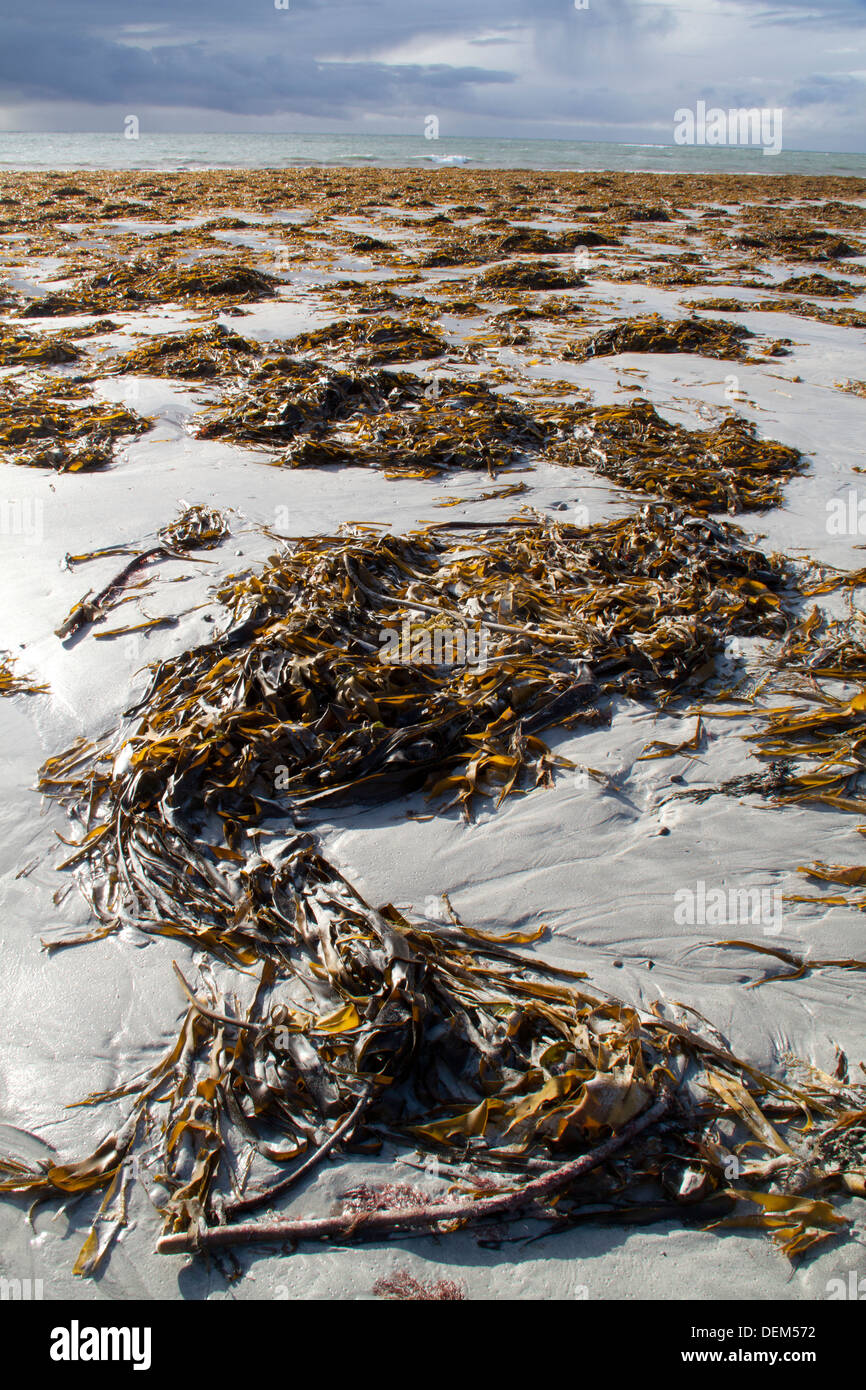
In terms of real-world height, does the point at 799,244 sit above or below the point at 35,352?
above

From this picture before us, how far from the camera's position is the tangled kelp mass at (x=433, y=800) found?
1.53m

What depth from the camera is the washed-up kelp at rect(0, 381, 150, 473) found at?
17.3 ft

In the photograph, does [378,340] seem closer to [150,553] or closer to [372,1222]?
[150,553]

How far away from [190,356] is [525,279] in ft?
17.4

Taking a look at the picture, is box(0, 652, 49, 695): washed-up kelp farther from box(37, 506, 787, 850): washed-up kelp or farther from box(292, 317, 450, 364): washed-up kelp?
box(292, 317, 450, 364): washed-up kelp

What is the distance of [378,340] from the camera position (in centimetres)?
761

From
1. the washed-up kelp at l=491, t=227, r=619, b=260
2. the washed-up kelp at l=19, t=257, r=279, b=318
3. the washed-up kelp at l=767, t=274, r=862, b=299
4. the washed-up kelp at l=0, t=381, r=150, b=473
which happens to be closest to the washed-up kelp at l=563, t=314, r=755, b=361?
the washed-up kelp at l=767, t=274, r=862, b=299

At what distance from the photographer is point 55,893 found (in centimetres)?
223

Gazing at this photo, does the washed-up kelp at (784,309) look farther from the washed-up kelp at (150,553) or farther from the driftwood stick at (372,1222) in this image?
the driftwood stick at (372,1222)

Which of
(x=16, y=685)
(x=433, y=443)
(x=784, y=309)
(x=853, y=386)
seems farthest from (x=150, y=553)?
(x=784, y=309)

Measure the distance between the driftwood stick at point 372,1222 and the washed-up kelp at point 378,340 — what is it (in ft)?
22.9

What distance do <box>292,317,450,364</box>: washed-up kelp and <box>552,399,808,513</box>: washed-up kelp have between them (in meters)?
2.32

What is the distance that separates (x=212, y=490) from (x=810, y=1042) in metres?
4.41

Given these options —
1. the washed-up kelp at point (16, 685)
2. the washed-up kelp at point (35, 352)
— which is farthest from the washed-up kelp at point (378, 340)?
the washed-up kelp at point (16, 685)
